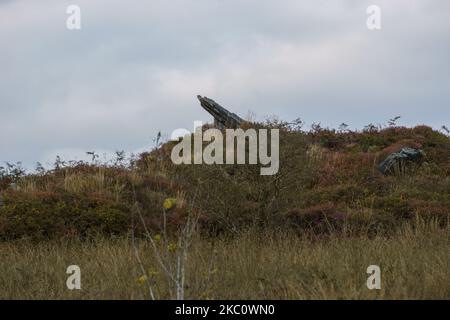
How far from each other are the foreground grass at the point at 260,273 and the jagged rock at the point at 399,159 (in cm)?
948

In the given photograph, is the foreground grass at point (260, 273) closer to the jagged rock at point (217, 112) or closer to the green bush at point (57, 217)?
the green bush at point (57, 217)

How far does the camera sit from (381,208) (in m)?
16.0

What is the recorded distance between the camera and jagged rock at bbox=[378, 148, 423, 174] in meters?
21.0

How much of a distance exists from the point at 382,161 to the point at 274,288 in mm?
14823

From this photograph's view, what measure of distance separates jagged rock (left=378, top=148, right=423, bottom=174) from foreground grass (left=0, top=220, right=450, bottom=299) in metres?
9.48

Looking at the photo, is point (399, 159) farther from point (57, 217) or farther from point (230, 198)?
point (57, 217)

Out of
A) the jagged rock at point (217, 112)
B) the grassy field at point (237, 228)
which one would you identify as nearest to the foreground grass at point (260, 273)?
the grassy field at point (237, 228)

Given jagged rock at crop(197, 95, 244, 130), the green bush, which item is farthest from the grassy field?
jagged rock at crop(197, 95, 244, 130)

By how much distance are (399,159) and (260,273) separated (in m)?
13.7

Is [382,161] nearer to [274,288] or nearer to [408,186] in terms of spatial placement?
[408,186]

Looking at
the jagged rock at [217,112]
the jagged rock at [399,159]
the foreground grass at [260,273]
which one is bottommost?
the foreground grass at [260,273]

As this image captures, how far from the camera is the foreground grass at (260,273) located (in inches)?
294

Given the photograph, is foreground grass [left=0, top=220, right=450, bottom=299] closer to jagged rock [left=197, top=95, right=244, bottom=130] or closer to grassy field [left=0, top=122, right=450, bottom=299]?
grassy field [left=0, top=122, right=450, bottom=299]
